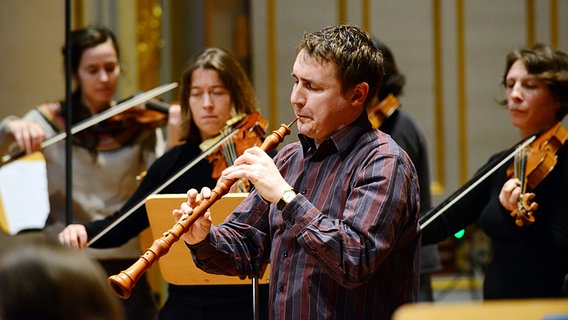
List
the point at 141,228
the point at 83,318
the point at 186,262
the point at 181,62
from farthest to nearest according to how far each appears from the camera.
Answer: the point at 181,62
the point at 141,228
the point at 186,262
the point at 83,318

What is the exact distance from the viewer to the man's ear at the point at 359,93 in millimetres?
2018

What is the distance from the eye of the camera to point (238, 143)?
273 cm

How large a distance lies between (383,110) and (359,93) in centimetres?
122

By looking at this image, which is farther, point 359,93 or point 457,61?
point 457,61

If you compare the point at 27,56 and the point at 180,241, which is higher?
the point at 27,56

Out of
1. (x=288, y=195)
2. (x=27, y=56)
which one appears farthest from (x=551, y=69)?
(x=27, y=56)

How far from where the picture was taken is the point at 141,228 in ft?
9.35

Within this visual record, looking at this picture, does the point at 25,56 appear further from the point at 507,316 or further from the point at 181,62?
the point at 507,316

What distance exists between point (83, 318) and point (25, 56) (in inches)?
140

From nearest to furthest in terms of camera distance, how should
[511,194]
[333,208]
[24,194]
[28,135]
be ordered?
[333,208] < [511,194] < [28,135] < [24,194]

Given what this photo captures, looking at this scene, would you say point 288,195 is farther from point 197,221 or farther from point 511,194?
point 511,194

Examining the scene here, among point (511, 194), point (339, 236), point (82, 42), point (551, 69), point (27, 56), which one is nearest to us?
point (339, 236)

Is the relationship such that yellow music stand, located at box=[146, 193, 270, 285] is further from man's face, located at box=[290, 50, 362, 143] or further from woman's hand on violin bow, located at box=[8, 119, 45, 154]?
woman's hand on violin bow, located at box=[8, 119, 45, 154]

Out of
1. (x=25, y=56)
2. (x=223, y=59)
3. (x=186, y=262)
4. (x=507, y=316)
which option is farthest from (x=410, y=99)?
(x=507, y=316)
